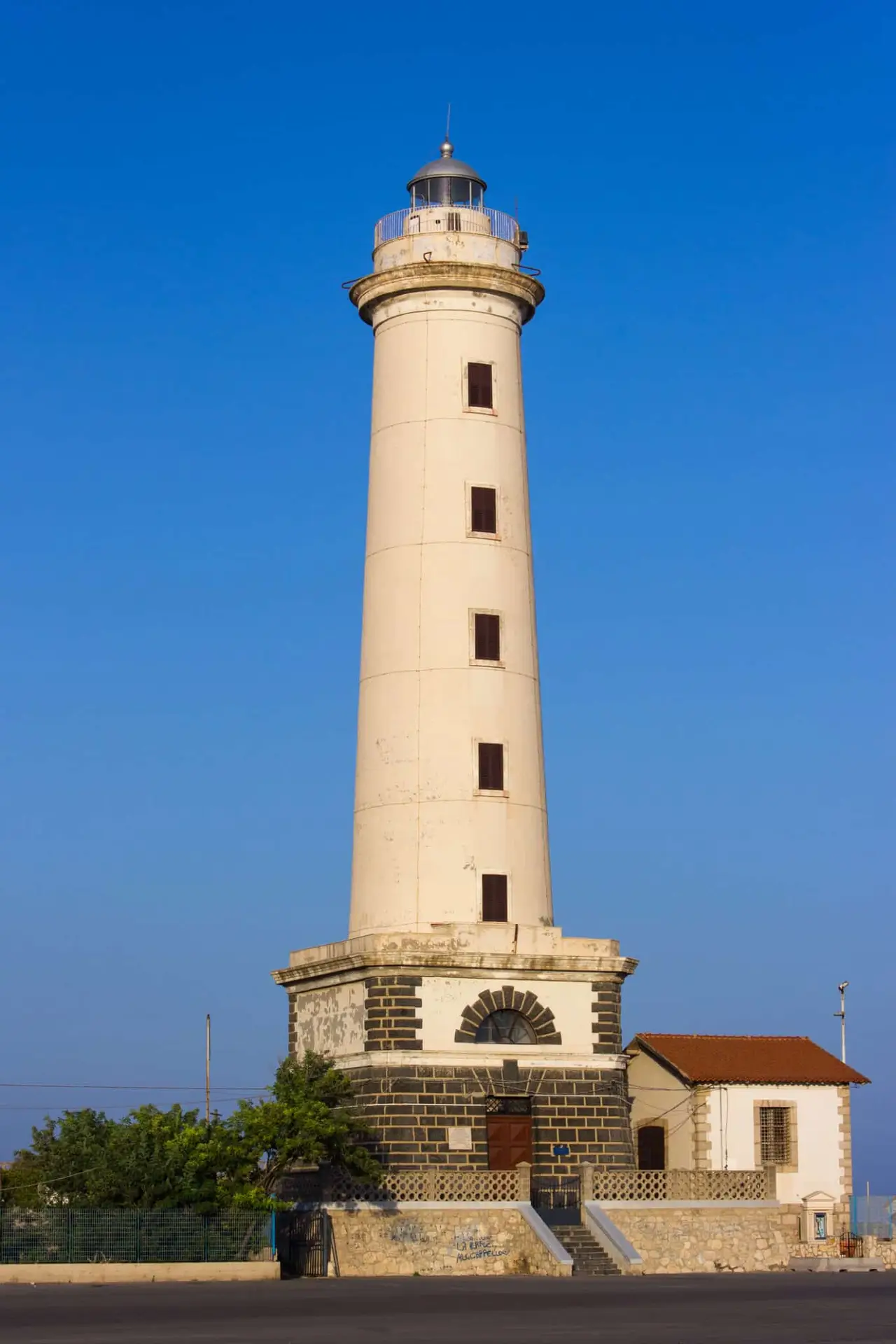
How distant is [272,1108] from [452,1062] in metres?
3.79

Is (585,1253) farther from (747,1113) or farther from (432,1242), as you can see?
(747,1113)

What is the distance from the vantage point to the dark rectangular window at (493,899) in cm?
3684

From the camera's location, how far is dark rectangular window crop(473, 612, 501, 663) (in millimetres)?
37656

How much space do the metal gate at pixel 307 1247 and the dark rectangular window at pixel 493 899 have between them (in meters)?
6.20

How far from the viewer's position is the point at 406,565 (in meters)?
38.0

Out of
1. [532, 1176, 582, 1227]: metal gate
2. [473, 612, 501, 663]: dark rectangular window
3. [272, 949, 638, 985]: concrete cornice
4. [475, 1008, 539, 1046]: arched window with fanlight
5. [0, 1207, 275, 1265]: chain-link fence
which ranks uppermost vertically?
[473, 612, 501, 663]: dark rectangular window

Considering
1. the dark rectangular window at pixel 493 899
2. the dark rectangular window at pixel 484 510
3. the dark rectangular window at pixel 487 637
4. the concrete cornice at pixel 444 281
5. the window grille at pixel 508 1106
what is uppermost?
the concrete cornice at pixel 444 281

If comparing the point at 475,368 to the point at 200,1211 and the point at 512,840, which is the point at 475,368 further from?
the point at 200,1211

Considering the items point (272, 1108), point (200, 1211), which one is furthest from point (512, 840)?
point (200, 1211)

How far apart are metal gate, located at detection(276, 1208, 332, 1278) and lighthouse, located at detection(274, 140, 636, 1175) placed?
1.87m

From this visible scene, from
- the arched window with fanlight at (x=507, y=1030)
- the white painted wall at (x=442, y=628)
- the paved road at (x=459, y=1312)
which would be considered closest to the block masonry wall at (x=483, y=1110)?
the arched window with fanlight at (x=507, y=1030)

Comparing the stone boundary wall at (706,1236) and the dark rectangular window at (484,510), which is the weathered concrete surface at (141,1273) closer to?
the stone boundary wall at (706,1236)

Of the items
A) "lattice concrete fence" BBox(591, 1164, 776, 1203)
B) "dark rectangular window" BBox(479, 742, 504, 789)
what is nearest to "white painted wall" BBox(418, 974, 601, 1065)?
"lattice concrete fence" BBox(591, 1164, 776, 1203)

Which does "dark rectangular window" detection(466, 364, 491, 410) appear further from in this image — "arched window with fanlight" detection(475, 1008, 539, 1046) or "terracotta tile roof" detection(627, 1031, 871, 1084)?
"terracotta tile roof" detection(627, 1031, 871, 1084)
